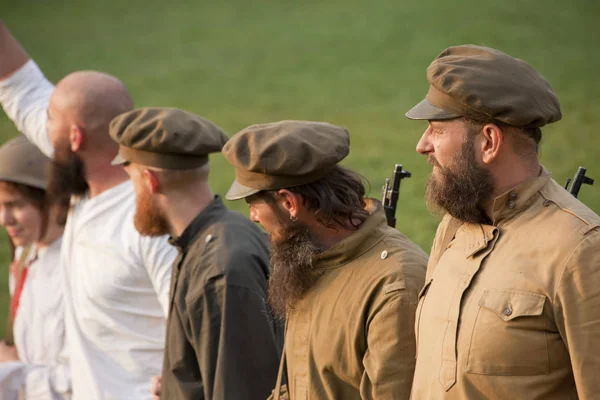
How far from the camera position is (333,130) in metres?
3.72

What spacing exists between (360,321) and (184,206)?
4.78 ft

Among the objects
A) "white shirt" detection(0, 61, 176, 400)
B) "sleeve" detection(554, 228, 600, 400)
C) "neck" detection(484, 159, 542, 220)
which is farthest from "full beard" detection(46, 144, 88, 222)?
"sleeve" detection(554, 228, 600, 400)

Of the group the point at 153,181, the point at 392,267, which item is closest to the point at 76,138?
the point at 153,181

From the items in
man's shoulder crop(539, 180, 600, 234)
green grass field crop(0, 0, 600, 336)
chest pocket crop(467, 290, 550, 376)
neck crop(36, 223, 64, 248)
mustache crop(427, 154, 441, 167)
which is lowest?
green grass field crop(0, 0, 600, 336)

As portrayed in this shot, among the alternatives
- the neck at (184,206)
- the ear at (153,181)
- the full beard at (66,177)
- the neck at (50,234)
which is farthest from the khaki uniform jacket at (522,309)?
the neck at (50,234)

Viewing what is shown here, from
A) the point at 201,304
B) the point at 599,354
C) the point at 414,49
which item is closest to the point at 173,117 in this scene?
the point at 201,304

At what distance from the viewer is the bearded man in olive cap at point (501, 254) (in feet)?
8.83

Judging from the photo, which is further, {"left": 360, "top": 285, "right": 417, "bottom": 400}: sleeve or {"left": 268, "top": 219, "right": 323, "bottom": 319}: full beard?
{"left": 268, "top": 219, "right": 323, "bottom": 319}: full beard

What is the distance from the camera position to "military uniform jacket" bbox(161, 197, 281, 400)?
404 centimetres

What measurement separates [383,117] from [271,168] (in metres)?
13.3

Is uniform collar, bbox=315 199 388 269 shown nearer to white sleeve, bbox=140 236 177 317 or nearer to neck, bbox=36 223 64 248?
white sleeve, bbox=140 236 177 317

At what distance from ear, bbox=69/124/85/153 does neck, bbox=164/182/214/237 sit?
3.49 feet

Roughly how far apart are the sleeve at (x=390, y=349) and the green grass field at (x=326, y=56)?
784 cm

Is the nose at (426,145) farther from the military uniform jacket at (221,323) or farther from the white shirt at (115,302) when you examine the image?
the white shirt at (115,302)
